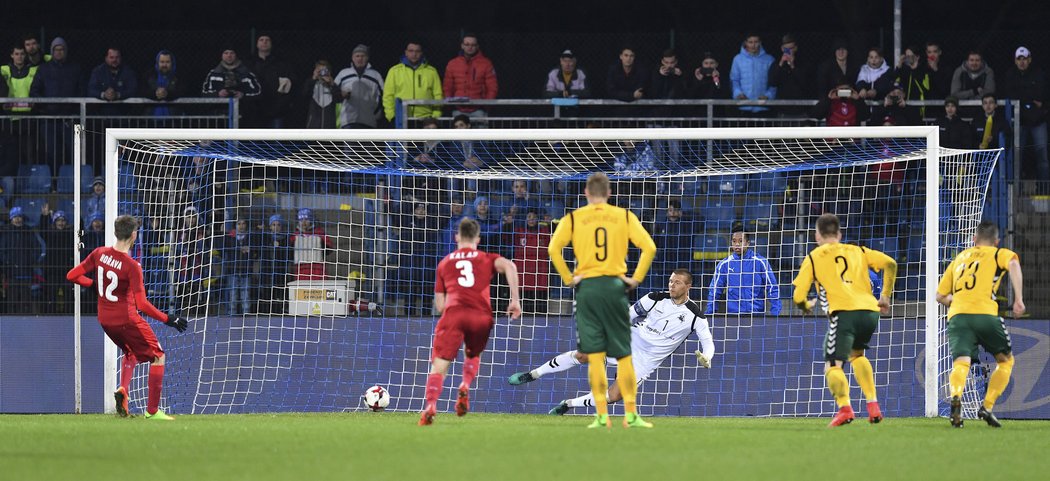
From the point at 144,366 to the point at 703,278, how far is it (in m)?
6.37

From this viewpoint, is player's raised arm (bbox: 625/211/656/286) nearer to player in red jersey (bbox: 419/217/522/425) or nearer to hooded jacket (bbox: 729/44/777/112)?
player in red jersey (bbox: 419/217/522/425)

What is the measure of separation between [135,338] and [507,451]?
4833 mm

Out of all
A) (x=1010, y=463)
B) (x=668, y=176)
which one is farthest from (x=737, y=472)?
(x=668, y=176)

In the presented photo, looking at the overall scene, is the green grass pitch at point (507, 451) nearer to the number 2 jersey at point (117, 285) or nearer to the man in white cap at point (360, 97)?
the number 2 jersey at point (117, 285)

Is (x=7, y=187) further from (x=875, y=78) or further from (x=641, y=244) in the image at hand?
(x=875, y=78)

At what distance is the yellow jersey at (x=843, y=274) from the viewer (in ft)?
36.6

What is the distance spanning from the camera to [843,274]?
439 inches

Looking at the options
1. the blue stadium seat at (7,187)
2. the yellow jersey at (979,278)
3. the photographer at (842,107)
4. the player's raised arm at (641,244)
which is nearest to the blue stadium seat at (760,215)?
the photographer at (842,107)

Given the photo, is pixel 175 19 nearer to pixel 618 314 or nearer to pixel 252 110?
pixel 252 110

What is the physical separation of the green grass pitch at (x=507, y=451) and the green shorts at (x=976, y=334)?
675mm

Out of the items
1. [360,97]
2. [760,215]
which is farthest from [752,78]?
[360,97]

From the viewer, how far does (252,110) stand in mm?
18203

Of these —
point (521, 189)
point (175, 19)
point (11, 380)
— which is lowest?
point (11, 380)

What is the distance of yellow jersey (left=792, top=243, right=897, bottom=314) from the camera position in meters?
11.1
